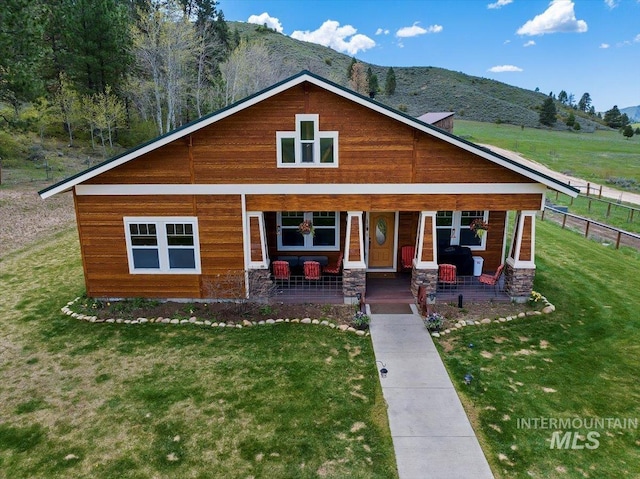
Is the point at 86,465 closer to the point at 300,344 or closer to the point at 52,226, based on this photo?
the point at 300,344

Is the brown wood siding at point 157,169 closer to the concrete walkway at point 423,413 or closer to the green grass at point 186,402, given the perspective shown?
the green grass at point 186,402

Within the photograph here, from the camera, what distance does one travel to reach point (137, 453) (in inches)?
260

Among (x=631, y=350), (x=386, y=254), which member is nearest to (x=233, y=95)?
(x=386, y=254)

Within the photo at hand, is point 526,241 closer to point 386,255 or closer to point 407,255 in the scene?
point 407,255

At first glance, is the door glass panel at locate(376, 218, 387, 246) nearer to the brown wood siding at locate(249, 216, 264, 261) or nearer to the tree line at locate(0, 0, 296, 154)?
the brown wood siding at locate(249, 216, 264, 261)

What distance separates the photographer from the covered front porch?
469 inches

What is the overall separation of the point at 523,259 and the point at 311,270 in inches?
249

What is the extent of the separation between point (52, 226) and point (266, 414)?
62.7ft

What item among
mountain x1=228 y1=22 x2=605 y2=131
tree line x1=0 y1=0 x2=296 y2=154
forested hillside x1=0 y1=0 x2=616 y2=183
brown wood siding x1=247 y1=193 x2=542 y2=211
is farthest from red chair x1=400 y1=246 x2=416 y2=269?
mountain x1=228 y1=22 x2=605 y2=131

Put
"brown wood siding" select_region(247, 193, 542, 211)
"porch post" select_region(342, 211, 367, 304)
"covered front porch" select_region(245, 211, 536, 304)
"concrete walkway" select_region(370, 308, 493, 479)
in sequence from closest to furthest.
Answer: "concrete walkway" select_region(370, 308, 493, 479) → "brown wood siding" select_region(247, 193, 542, 211) → "porch post" select_region(342, 211, 367, 304) → "covered front porch" select_region(245, 211, 536, 304)

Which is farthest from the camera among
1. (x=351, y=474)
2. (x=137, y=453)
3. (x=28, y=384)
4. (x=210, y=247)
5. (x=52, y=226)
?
(x=52, y=226)

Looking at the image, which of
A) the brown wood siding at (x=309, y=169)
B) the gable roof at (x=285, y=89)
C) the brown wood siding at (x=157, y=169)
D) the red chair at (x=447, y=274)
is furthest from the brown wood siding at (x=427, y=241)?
the brown wood siding at (x=157, y=169)

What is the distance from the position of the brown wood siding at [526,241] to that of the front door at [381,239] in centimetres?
394

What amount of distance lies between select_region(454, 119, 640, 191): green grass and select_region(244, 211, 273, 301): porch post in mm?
39592
